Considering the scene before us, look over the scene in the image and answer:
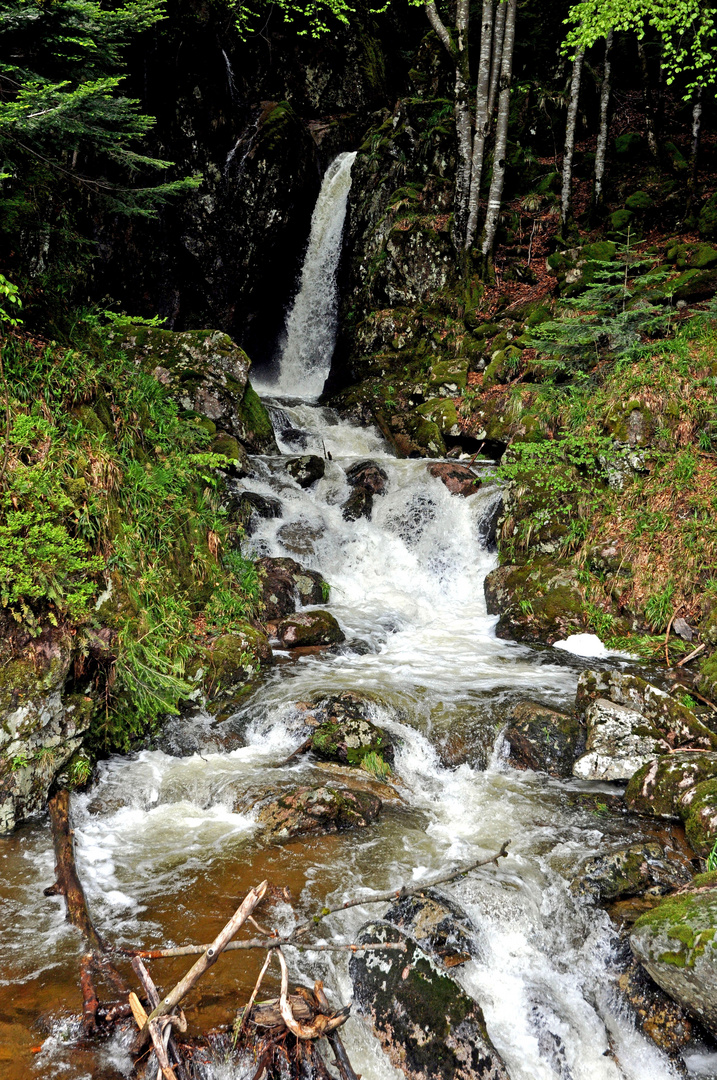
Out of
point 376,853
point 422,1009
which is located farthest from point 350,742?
point 422,1009

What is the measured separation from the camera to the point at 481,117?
47.3 feet

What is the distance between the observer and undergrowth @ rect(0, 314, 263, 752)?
5.11 m

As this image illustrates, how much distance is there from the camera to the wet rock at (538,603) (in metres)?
8.16

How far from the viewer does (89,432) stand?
6.26m

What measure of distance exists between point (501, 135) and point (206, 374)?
950cm

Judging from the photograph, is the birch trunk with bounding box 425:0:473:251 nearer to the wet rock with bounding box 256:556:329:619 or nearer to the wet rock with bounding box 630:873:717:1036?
the wet rock with bounding box 256:556:329:619

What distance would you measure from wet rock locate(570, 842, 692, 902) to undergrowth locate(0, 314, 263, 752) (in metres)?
3.73

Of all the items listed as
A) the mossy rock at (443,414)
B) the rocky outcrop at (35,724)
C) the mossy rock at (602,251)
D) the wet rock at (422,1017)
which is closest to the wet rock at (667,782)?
the wet rock at (422,1017)

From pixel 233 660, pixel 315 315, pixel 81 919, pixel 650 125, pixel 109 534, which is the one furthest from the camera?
pixel 315 315

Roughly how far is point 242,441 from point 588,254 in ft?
28.9

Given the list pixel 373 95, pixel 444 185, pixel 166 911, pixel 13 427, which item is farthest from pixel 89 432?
pixel 373 95

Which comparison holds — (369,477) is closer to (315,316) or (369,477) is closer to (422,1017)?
(315,316)

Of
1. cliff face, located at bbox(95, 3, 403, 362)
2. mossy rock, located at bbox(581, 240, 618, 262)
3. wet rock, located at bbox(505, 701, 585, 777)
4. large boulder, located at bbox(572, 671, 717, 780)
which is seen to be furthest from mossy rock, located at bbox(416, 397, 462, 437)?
wet rock, located at bbox(505, 701, 585, 777)

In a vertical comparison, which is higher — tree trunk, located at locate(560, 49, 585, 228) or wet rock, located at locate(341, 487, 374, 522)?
tree trunk, located at locate(560, 49, 585, 228)
